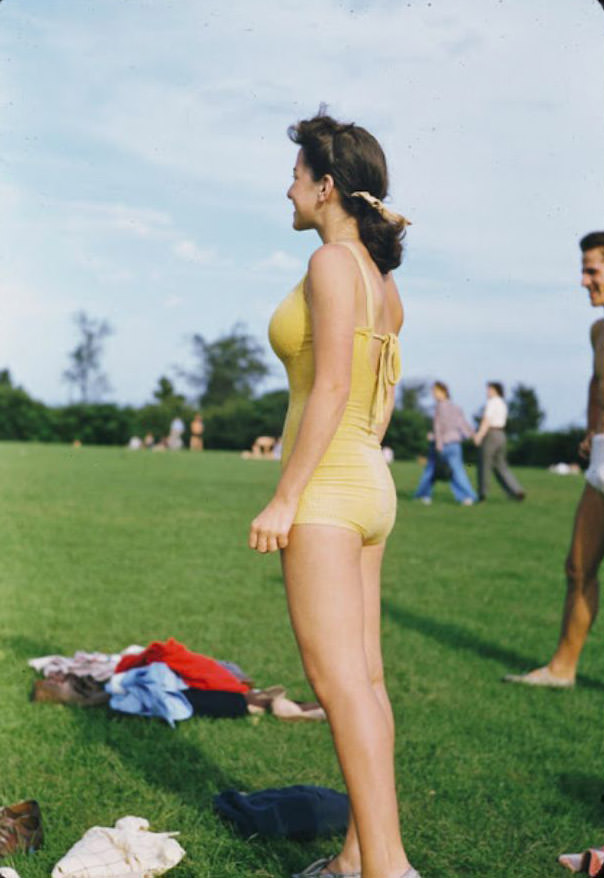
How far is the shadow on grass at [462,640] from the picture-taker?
668cm

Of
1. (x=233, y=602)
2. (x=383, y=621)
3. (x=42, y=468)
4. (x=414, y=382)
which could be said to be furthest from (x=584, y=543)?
(x=414, y=382)

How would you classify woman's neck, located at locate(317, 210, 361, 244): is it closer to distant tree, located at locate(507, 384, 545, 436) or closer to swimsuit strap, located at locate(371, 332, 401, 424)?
swimsuit strap, located at locate(371, 332, 401, 424)

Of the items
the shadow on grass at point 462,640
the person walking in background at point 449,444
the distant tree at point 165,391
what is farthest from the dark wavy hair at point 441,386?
the distant tree at point 165,391

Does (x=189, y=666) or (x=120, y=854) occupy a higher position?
(x=189, y=666)

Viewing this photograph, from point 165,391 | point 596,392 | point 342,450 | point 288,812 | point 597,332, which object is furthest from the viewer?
point 165,391

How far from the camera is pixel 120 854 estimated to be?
3.53 m

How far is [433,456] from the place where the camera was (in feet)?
63.0

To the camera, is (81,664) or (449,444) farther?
(449,444)

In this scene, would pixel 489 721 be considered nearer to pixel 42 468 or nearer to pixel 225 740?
pixel 225 740

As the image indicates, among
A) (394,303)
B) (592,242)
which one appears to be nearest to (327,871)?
(394,303)

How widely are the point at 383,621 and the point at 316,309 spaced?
5392 millimetres

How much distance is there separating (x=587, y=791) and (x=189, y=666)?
1961 millimetres

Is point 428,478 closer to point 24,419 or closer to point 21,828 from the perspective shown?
point 21,828

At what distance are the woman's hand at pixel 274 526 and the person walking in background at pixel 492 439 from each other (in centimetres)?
1635
